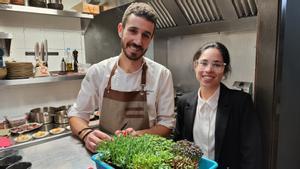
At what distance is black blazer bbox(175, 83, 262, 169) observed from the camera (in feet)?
3.68

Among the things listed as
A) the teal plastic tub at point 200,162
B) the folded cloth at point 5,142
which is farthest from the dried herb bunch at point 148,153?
the folded cloth at point 5,142

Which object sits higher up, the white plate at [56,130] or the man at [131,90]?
the man at [131,90]

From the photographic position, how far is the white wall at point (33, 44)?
205 centimetres

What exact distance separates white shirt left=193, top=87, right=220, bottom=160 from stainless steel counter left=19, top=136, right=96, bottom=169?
61 centimetres

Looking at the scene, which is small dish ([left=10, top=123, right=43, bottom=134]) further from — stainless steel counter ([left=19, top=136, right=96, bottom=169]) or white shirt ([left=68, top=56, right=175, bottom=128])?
white shirt ([left=68, top=56, right=175, bottom=128])

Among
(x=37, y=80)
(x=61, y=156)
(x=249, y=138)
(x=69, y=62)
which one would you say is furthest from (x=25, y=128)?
(x=249, y=138)

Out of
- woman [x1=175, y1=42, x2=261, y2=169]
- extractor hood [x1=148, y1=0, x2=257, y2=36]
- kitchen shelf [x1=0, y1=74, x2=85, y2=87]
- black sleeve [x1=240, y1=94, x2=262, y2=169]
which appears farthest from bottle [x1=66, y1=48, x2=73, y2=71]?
black sleeve [x1=240, y1=94, x2=262, y2=169]

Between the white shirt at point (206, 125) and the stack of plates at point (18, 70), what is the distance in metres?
1.48

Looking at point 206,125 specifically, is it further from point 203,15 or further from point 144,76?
point 203,15

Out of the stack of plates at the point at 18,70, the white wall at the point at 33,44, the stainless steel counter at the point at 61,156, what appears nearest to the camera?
the stainless steel counter at the point at 61,156

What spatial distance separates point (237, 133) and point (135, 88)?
63cm

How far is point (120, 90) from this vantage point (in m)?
1.26

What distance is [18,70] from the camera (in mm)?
1791

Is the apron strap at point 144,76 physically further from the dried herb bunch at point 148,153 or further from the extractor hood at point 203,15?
the extractor hood at point 203,15
